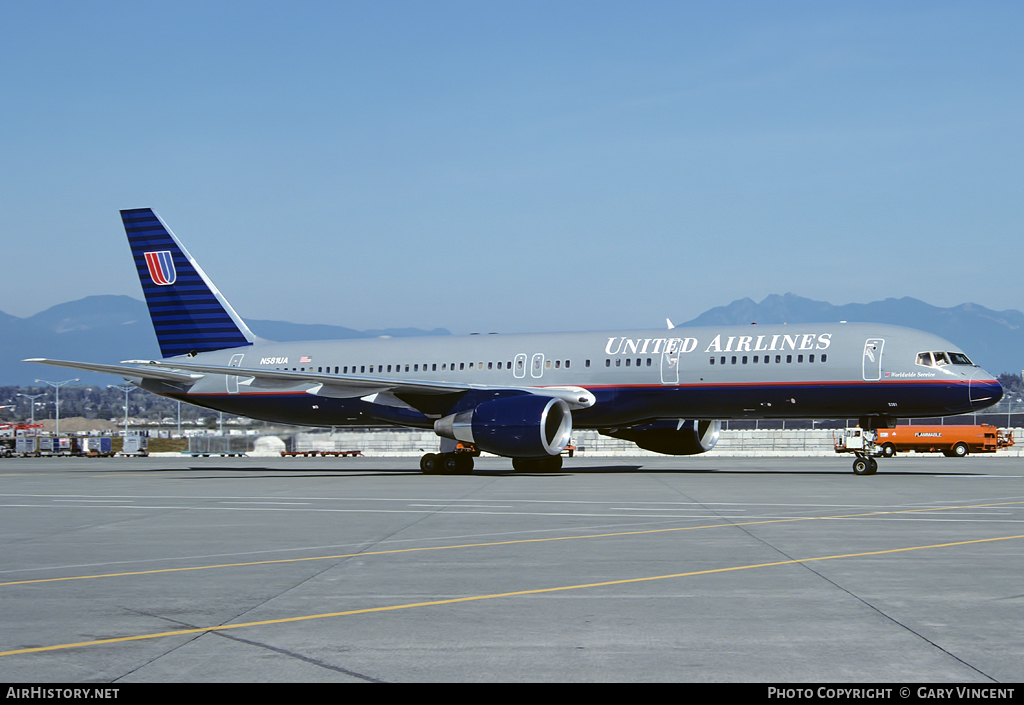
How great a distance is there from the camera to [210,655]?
663cm

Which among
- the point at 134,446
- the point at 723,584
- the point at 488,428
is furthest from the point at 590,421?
the point at 134,446

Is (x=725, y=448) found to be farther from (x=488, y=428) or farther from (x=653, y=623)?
(x=653, y=623)

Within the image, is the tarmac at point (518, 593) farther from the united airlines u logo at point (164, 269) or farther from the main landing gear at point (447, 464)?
the united airlines u logo at point (164, 269)

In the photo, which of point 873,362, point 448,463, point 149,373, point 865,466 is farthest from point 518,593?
point 149,373

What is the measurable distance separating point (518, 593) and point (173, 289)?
111 feet

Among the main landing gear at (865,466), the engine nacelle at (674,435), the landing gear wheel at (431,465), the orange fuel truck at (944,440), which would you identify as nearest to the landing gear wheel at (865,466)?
the main landing gear at (865,466)

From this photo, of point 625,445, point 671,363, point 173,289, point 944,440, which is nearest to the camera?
point 671,363

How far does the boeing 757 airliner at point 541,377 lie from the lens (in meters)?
29.6

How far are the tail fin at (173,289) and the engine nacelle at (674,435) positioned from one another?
16294 mm

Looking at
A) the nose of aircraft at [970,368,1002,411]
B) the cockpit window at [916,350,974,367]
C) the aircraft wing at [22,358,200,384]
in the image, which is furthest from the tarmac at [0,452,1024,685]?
the aircraft wing at [22,358,200,384]

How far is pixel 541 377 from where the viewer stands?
3438cm

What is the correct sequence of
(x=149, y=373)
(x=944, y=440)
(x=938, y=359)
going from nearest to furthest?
(x=938, y=359), (x=149, y=373), (x=944, y=440)

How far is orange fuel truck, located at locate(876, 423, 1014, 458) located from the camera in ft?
193

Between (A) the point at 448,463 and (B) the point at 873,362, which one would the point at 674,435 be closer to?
(A) the point at 448,463
